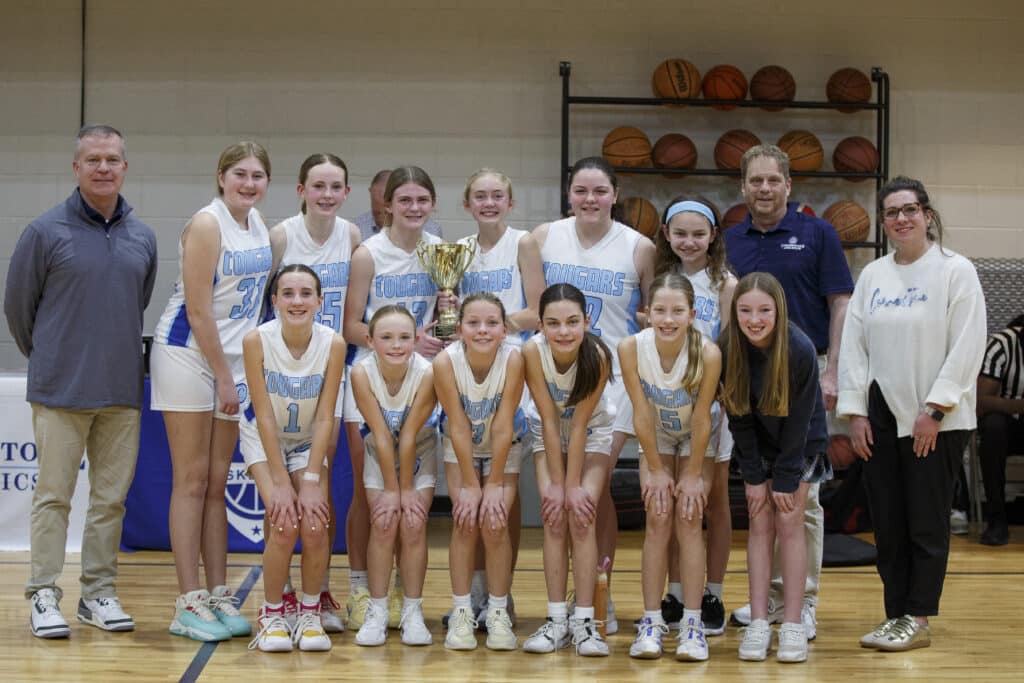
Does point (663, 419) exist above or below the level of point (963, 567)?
above

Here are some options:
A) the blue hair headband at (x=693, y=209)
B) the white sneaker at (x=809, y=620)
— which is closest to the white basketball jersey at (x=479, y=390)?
the blue hair headband at (x=693, y=209)

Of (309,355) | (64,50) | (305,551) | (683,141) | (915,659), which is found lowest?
(915,659)

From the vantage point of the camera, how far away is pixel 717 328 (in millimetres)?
4156

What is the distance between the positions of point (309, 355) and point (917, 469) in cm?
202

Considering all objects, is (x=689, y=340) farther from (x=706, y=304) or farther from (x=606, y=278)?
(x=606, y=278)

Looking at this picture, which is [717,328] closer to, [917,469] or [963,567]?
[917,469]

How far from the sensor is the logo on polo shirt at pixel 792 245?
172 inches

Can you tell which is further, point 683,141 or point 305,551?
point 683,141

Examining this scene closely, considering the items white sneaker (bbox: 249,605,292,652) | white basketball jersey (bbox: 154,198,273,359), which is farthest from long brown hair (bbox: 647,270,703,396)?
white sneaker (bbox: 249,605,292,652)

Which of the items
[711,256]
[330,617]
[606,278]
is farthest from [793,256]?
[330,617]

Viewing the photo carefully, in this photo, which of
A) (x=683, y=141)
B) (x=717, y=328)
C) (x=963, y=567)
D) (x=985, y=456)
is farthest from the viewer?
(x=683, y=141)

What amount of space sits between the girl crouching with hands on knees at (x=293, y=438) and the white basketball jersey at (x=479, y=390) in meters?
0.39

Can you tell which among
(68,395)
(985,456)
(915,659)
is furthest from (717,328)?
(985,456)

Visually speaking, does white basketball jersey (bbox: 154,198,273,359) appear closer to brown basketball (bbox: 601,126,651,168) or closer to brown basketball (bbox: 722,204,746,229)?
brown basketball (bbox: 601,126,651,168)
